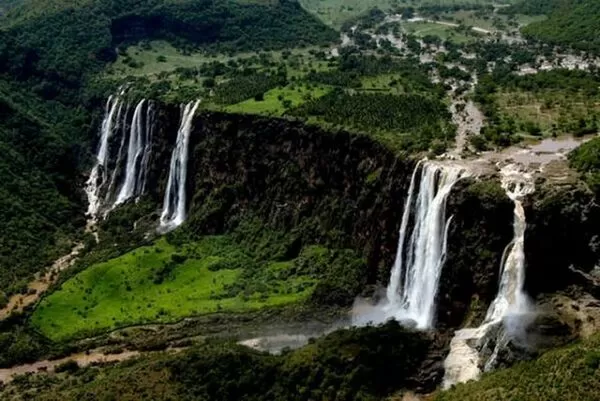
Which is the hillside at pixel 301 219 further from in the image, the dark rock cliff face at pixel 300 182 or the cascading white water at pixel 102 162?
the cascading white water at pixel 102 162

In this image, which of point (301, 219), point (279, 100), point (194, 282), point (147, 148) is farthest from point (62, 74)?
point (301, 219)

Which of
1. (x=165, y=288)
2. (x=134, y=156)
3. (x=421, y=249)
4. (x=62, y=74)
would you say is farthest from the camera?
(x=62, y=74)

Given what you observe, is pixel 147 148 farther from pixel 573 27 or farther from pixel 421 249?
pixel 573 27

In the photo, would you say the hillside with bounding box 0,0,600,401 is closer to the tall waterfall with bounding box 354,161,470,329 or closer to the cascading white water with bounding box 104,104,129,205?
the tall waterfall with bounding box 354,161,470,329

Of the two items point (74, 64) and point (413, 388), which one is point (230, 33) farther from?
point (413, 388)

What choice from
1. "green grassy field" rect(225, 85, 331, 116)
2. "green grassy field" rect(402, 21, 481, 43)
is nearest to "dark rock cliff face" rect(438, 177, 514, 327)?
"green grassy field" rect(225, 85, 331, 116)

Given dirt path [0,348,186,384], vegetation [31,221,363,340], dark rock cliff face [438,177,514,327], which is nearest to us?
dark rock cliff face [438,177,514,327]

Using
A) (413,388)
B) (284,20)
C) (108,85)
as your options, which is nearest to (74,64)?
(108,85)
